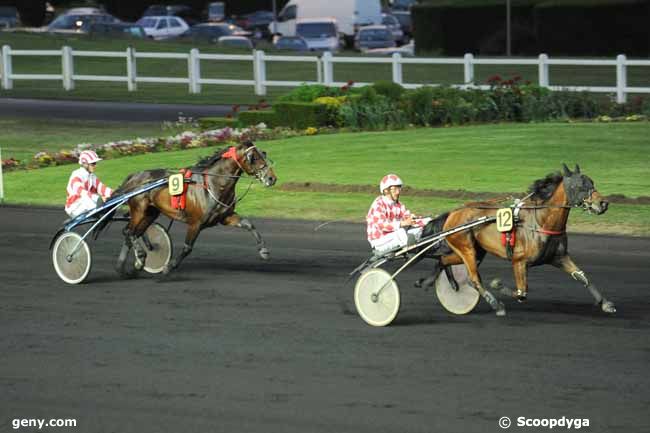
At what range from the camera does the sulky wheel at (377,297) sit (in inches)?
452

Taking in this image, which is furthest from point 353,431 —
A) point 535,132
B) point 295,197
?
point 535,132

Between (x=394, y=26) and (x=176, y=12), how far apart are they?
52.7 ft

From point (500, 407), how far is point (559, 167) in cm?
1266

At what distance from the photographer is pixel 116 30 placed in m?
60.5

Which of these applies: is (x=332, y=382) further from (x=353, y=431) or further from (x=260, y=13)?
(x=260, y=13)

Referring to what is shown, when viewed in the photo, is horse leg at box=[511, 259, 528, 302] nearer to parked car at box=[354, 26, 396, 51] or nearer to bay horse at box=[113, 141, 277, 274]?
bay horse at box=[113, 141, 277, 274]

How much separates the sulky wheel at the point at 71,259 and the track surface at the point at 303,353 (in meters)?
0.15

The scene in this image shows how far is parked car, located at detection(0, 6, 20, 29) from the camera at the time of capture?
67.9 m

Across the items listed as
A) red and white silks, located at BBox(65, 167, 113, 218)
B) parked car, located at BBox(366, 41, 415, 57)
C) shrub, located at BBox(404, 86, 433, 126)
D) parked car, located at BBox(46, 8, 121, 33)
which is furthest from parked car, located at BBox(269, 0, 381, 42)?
red and white silks, located at BBox(65, 167, 113, 218)

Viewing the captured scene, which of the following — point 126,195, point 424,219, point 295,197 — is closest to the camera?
point 424,219

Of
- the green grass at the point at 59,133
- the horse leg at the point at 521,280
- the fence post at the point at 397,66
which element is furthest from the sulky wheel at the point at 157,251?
the fence post at the point at 397,66

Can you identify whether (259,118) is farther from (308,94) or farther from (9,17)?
(9,17)

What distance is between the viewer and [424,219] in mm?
12172
